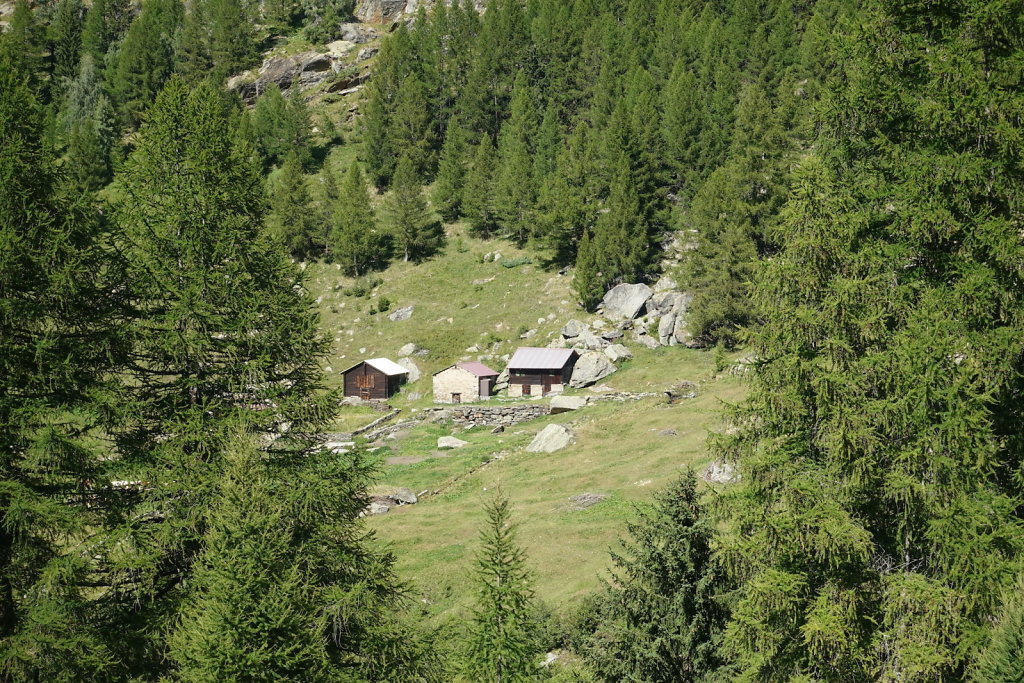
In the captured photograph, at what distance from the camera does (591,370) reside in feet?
180

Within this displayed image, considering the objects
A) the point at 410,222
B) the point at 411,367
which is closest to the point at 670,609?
the point at 411,367

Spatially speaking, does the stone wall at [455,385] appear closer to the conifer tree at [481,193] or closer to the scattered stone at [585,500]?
the scattered stone at [585,500]

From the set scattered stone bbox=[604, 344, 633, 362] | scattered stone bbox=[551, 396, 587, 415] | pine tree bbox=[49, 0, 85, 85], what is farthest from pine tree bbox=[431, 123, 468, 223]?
pine tree bbox=[49, 0, 85, 85]

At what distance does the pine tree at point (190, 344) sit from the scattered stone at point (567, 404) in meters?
36.7

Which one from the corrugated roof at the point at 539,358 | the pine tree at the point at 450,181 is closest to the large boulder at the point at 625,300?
the corrugated roof at the point at 539,358

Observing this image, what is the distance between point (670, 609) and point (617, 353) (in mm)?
45410

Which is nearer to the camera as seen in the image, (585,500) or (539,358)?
(585,500)

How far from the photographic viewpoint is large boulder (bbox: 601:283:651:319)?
2397 inches

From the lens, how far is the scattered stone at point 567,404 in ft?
158

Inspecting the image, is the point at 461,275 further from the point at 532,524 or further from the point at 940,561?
the point at 940,561

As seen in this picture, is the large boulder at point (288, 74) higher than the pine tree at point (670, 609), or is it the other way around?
the large boulder at point (288, 74)

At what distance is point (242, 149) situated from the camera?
42.7 feet

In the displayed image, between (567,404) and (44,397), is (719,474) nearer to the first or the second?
(44,397)

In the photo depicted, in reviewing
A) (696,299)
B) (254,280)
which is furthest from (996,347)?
(696,299)
